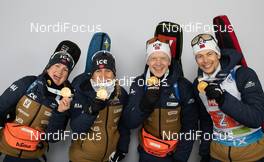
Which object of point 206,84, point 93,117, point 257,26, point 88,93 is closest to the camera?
point 206,84

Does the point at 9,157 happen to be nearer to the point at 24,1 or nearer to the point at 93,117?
the point at 93,117

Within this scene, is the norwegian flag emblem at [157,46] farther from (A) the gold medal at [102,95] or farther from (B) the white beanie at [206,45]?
(A) the gold medal at [102,95]

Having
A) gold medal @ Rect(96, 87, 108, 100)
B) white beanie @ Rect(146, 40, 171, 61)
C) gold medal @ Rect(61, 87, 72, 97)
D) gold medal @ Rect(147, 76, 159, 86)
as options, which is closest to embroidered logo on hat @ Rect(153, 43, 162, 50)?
white beanie @ Rect(146, 40, 171, 61)

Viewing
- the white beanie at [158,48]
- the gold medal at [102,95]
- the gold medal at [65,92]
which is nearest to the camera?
the gold medal at [102,95]

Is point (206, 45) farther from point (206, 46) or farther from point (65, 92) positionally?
point (65, 92)

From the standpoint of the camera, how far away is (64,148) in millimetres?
A: 2678

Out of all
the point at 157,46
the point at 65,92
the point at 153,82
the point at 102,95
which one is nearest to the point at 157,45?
the point at 157,46

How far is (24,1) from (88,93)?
4.08 feet

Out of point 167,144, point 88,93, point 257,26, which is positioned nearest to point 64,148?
point 88,93

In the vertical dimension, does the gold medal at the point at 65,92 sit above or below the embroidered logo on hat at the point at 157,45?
below

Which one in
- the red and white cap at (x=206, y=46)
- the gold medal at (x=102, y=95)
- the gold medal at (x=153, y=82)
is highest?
the red and white cap at (x=206, y=46)

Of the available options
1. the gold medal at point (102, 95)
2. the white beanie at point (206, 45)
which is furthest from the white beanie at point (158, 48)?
the gold medal at point (102, 95)

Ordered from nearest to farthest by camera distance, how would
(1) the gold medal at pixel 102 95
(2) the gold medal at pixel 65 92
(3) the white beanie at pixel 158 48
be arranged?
(1) the gold medal at pixel 102 95
(2) the gold medal at pixel 65 92
(3) the white beanie at pixel 158 48

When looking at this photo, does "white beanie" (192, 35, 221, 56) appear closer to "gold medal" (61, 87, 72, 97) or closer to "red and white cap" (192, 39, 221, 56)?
"red and white cap" (192, 39, 221, 56)
